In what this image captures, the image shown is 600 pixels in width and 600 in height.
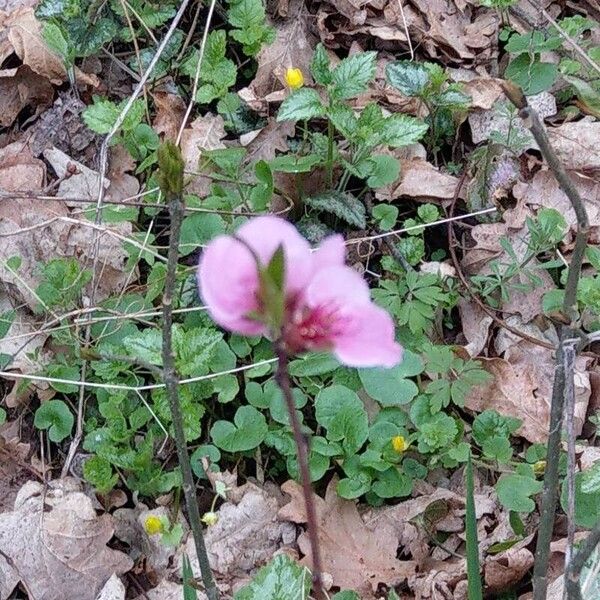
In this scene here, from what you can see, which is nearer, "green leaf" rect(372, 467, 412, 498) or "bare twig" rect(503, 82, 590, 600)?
"bare twig" rect(503, 82, 590, 600)

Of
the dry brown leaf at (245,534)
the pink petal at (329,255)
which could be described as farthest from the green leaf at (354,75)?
the pink petal at (329,255)

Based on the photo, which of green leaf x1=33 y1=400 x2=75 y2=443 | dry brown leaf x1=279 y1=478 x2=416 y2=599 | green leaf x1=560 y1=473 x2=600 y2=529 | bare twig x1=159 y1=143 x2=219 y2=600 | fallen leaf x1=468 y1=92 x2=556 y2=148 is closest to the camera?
bare twig x1=159 y1=143 x2=219 y2=600

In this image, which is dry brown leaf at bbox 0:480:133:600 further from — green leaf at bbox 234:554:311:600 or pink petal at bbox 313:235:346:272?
pink petal at bbox 313:235:346:272

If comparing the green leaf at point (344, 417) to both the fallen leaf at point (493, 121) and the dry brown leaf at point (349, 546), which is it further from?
the fallen leaf at point (493, 121)

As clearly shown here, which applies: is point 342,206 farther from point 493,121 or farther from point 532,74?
point 532,74

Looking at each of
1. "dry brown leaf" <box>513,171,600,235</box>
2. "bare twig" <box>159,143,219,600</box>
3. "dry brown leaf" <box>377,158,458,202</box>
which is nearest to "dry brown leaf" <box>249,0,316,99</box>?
"dry brown leaf" <box>377,158,458,202</box>

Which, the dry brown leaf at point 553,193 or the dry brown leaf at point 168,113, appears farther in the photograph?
the dry brown leaf at point 168,113

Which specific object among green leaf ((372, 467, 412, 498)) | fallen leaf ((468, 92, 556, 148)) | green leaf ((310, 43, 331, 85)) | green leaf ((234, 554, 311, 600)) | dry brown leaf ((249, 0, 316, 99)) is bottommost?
green leaf ((372, 467, 412, 498))
